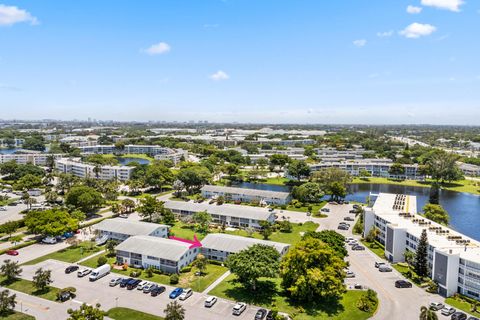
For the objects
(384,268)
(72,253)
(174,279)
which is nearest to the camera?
(174,279)

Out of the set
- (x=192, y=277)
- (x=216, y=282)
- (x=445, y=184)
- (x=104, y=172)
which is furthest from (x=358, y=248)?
(x=104, y=172)

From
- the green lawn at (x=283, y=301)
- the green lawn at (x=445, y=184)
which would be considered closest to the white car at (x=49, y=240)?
the green lawn at (x=283, y=301)

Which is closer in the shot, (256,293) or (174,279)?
(256,293)

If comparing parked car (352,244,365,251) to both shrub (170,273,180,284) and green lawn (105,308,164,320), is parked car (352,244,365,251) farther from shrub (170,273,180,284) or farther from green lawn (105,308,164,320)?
green lawn (105,308,164,320)

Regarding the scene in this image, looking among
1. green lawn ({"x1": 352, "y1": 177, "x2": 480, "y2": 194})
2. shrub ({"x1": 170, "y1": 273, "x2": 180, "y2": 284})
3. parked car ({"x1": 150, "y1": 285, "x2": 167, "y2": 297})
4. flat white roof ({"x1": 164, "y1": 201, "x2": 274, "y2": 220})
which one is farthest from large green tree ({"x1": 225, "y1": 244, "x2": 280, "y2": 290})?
green lawn ({"x1": 352, "y1": 177, "x2": 480, "y2": 194})

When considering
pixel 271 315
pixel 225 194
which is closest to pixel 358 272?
pixel 271 315

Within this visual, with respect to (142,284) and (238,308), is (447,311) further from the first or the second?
(142,284)

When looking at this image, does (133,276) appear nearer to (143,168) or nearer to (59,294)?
(59,294)
